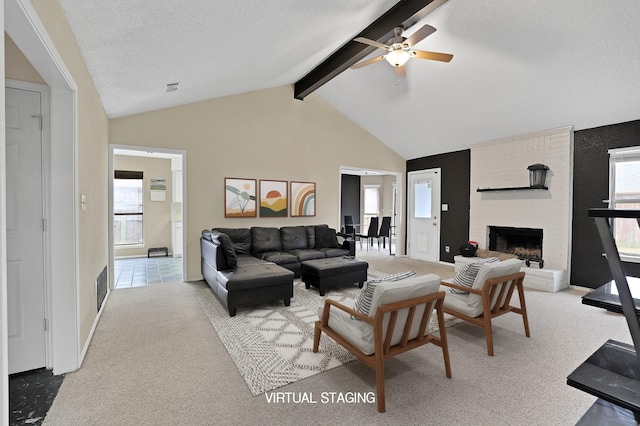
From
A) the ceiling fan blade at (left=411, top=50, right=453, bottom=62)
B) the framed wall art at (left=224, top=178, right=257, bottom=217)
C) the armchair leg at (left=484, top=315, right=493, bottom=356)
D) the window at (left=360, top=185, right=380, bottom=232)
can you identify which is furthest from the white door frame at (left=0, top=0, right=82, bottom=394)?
the window at (left=360, top=185, right=380, bottom=232)

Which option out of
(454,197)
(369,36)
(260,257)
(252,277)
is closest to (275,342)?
(252,277)

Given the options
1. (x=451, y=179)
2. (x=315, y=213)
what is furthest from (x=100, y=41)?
(x=451, y=179)

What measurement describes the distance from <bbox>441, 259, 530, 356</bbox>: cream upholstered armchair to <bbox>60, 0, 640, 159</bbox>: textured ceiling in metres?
2.52

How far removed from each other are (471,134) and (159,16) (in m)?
5.25

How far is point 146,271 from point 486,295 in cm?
560

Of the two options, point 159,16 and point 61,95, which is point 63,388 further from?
point 159,16

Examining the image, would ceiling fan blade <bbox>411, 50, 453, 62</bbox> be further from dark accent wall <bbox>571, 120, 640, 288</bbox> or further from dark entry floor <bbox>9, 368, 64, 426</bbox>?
dark entry floor <bbox>9, 368, 64, 426</bbox>

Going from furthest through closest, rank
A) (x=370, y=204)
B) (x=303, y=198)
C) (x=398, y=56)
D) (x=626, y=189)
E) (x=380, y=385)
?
(x=370, y=204), (x=303, y=198), (x=626, y=189), (x=398, y=56), (x=380, y=385)

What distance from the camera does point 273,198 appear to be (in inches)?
227

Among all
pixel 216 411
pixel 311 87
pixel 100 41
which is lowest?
pixel 216 411

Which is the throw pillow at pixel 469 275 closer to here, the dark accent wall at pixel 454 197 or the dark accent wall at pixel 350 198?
the dark accent wall at pixel 454 197

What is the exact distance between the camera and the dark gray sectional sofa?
3453 millimetres

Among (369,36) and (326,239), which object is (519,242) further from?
(369,36)

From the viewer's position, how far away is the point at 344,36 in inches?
155
